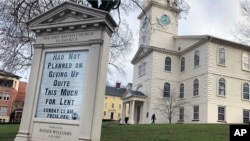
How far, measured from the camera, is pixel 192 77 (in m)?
33.5

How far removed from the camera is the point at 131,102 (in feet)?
120

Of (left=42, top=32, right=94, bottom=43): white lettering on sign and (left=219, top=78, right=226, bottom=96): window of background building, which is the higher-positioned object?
(left=219, top=78, right=226, bottom=96): window of background building

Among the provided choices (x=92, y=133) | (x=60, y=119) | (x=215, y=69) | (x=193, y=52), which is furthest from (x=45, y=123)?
(x=193, y=52)

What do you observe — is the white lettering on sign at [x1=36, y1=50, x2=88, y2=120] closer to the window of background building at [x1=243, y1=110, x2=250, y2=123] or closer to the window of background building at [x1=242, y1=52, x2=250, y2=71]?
the window of background building at [x1=243, y1=110, x2=250, y2=123]

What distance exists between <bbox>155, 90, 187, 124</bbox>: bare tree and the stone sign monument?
1094 inches

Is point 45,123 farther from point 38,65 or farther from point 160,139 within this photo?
point 160,139

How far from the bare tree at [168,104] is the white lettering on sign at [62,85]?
27763 mm

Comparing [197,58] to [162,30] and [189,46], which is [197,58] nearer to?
[189,46]

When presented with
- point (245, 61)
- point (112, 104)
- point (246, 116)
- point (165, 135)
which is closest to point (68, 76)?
point (165, 135)

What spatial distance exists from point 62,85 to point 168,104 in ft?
93.3

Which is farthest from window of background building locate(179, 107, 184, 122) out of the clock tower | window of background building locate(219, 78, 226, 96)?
the clock tower

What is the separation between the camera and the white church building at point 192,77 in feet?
102

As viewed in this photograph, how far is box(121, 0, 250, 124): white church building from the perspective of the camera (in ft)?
102

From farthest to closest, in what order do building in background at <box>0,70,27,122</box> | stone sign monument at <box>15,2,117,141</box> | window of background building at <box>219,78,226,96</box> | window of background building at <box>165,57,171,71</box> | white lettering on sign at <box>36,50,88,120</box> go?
building in background at <box>0,70,27,122</box> → window of background building at <box>165,57,171,71</box> → window of background building at <box>219,78,226,96</box> → white lettering on sign at <box>36,50,88,120</box> → stone sign monument at <box>15,2,117,141</box>
